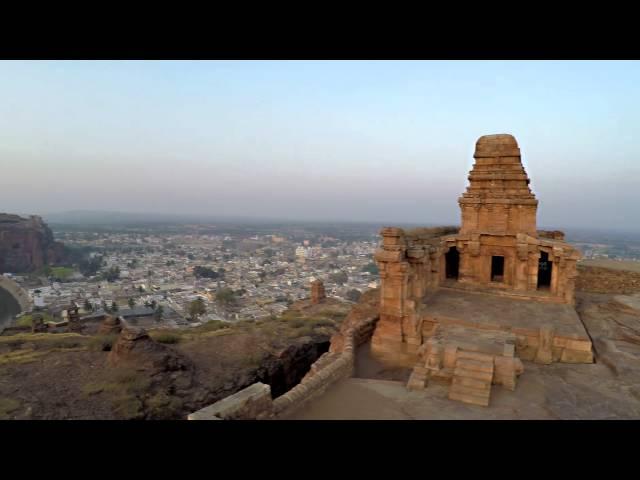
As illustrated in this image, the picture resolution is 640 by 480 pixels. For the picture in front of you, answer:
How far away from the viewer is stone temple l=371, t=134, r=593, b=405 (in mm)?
9453

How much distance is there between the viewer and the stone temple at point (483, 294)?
9.45 meters

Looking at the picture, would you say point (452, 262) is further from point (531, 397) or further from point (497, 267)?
point (531, 397)

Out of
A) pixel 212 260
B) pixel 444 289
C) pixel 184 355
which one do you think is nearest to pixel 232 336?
pixel 184 355

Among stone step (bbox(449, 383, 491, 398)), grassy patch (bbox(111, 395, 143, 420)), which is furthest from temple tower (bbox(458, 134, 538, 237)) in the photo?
grassy patch (bbox(111, 395, 143, 420))

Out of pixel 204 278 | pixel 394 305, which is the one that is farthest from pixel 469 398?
pixel 204 278

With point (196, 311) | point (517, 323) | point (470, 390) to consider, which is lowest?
point (196, 311)

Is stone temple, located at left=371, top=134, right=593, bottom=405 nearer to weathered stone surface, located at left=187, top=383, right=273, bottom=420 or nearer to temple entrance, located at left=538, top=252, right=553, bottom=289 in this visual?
temple entrance, located at left=538, top=252, right=553, bottom=289

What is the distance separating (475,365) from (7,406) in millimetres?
14664

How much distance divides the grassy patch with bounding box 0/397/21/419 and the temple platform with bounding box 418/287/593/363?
13.5m

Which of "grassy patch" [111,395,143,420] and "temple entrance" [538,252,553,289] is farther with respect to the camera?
"temple entrance" [538,252,553,289]

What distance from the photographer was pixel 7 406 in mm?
12953

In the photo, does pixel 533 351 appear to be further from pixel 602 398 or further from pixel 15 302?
pixel 15 302

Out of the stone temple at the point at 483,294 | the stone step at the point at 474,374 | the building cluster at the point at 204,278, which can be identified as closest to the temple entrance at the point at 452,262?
the stone temple at the point at 483,294

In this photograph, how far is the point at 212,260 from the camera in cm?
9756
